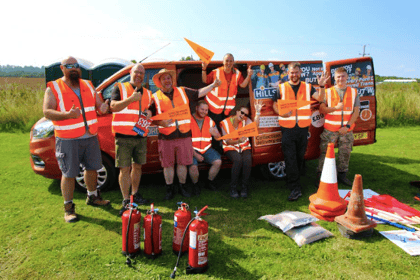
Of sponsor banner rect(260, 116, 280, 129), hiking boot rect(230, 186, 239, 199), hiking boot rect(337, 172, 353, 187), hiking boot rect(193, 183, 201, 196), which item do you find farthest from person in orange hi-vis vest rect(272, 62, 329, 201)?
hiking boot rect(193, 183, 201, 196)

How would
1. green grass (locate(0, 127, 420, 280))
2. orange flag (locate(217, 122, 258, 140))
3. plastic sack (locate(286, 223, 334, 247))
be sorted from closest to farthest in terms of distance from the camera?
1. green grass (locate(0, 127, 420, 280))
2. plastic sack (locate(286, 223, 334, 247))
3. orange flag (locate(217, 122, 258, 140))

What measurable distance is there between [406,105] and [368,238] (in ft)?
33.6

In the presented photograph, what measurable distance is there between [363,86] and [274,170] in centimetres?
217

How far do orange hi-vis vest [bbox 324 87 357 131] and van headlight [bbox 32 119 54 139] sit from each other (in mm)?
4494

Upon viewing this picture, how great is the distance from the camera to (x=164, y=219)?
395 cm

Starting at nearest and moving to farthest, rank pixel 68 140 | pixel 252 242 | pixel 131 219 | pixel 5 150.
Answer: pixel 131 219
pixel 252 242
pixel 68 140
pixel 5 150

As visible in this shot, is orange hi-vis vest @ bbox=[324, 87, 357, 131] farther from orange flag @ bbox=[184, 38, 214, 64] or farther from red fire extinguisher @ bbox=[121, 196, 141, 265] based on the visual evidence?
red fire extinguisher @ bbox=[121, 196, 141, 265]

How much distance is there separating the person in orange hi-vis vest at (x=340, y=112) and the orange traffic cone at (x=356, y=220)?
1.56m

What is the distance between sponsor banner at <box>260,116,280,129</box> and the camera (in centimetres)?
488

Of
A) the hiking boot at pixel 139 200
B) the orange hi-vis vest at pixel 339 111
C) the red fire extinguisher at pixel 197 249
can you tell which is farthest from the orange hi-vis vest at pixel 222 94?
the red fire extinguisher at pixel 197 249

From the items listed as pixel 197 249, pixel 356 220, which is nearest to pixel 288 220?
pixel 356 220

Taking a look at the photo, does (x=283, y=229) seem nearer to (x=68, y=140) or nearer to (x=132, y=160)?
(x=132, y=160)

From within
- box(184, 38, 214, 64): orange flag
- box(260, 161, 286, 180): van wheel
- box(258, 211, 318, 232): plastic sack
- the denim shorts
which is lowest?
box(258, 211, 318, 232): plastic sack

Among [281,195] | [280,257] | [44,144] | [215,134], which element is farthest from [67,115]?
[281,195]
